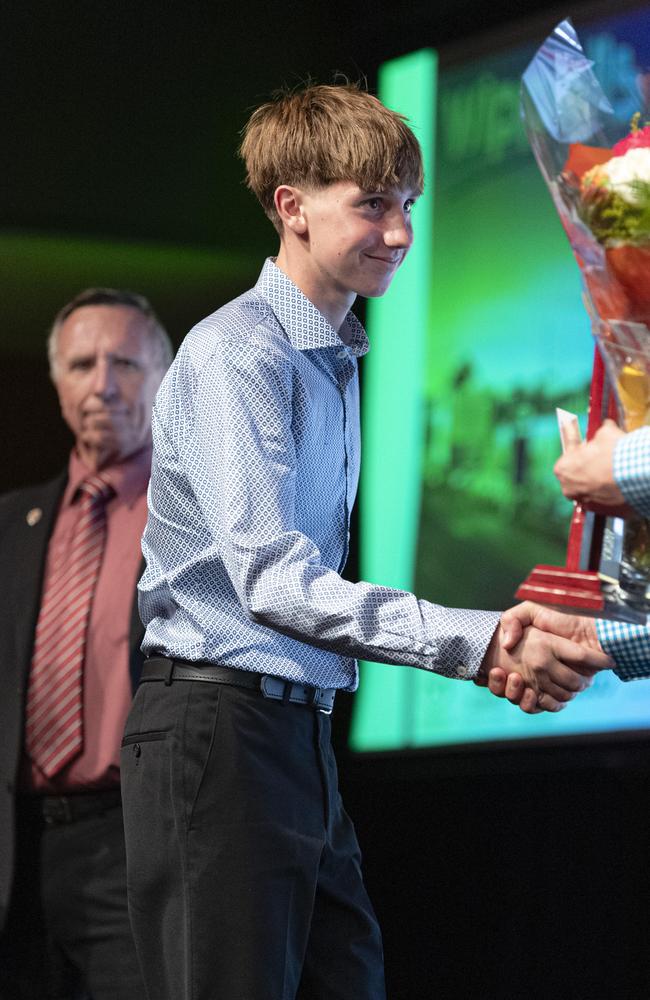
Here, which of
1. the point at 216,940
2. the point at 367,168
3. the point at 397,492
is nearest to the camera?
the point at 216,940

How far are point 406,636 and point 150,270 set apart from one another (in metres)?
2.11

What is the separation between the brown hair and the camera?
7.08ft

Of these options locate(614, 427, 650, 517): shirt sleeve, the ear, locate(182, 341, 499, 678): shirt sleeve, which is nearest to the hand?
locate(614, 427, 650, 517): shirt sleeve

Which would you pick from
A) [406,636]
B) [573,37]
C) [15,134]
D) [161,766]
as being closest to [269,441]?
[406,636]

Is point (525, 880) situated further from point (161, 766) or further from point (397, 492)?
point (161, 766)

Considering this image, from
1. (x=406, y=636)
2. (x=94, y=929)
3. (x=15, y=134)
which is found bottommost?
(x=94, y=929)

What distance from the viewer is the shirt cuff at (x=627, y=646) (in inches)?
75.9

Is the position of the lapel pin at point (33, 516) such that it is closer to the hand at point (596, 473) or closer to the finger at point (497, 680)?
the finger at point (497, 680)

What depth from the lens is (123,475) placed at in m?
3.30

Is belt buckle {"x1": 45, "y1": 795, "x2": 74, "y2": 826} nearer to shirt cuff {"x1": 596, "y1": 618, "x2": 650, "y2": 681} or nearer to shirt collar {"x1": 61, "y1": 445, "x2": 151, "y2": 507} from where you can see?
shirt collar {"x1": 61, "y1": 445, "x2": 151, "y2": 507}

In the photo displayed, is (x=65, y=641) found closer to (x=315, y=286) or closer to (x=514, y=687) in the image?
(x=315, y=286)

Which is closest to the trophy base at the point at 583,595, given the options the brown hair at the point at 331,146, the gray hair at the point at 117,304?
the brown hair at the point at 331,146

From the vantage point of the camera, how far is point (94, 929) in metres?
2.89

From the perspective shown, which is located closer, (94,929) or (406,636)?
(406,636)
